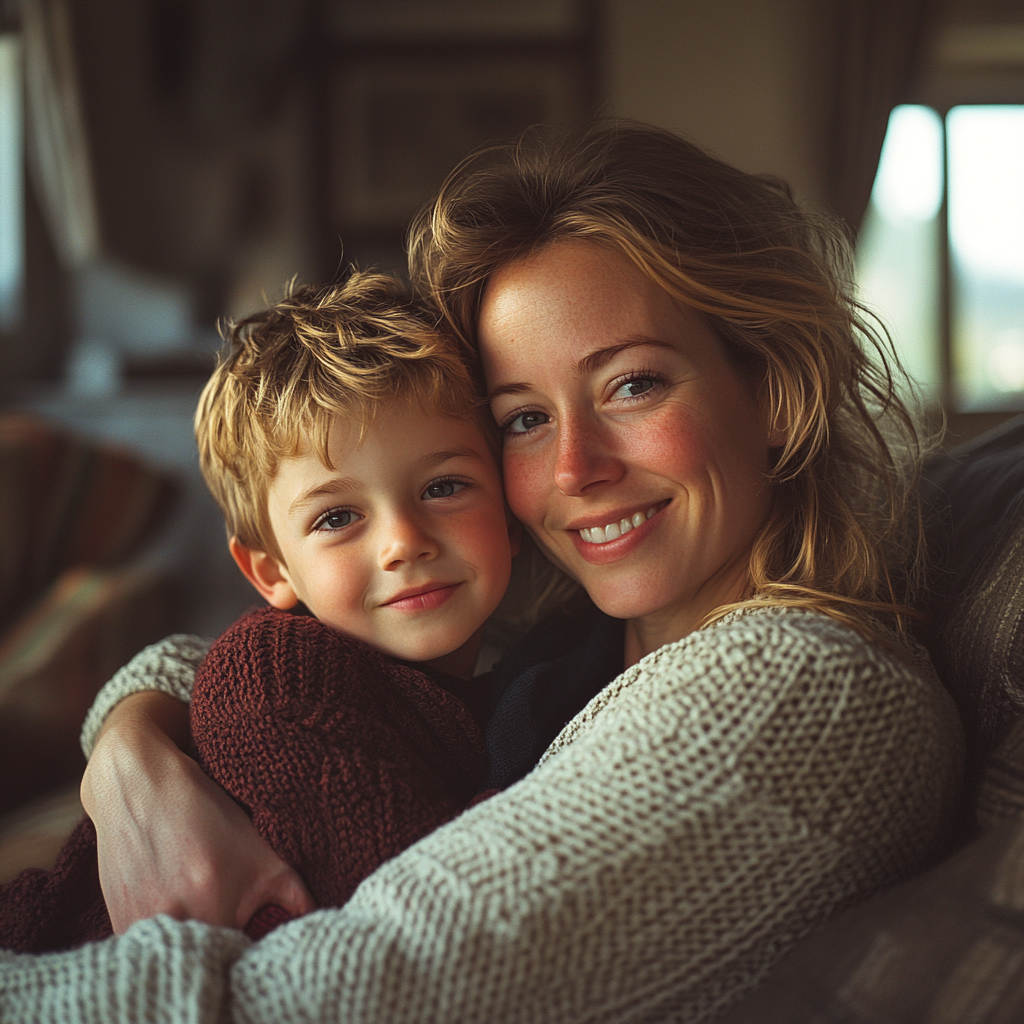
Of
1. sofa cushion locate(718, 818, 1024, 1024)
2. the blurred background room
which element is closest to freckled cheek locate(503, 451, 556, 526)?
sofa cushion locate(718, 818, 1024, 1024)

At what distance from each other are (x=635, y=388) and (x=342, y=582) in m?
0.40

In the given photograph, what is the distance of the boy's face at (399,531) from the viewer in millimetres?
1048

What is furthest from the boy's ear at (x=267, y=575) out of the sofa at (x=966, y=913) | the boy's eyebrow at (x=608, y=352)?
the sofa at (x=966, y=913)

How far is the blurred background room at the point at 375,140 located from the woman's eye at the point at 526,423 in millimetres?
2557

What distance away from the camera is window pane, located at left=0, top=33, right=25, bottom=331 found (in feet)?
12.4

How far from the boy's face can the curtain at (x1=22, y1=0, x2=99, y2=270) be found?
3.23 meters

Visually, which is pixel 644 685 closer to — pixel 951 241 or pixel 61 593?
pixel 61 593

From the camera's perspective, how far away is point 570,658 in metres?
1.18

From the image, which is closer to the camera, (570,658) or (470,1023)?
(470,1023)

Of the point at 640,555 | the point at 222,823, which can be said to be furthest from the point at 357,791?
the point at 640,555

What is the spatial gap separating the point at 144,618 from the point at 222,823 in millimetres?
1828

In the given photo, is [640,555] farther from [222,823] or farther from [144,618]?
[144,618]

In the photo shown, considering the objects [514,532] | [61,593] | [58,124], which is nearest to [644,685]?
[514,532]

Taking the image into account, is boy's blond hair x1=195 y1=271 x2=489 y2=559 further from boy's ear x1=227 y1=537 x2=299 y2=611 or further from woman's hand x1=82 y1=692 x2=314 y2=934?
woman's hand x1=82 y1=692 x2=314 y2=934
